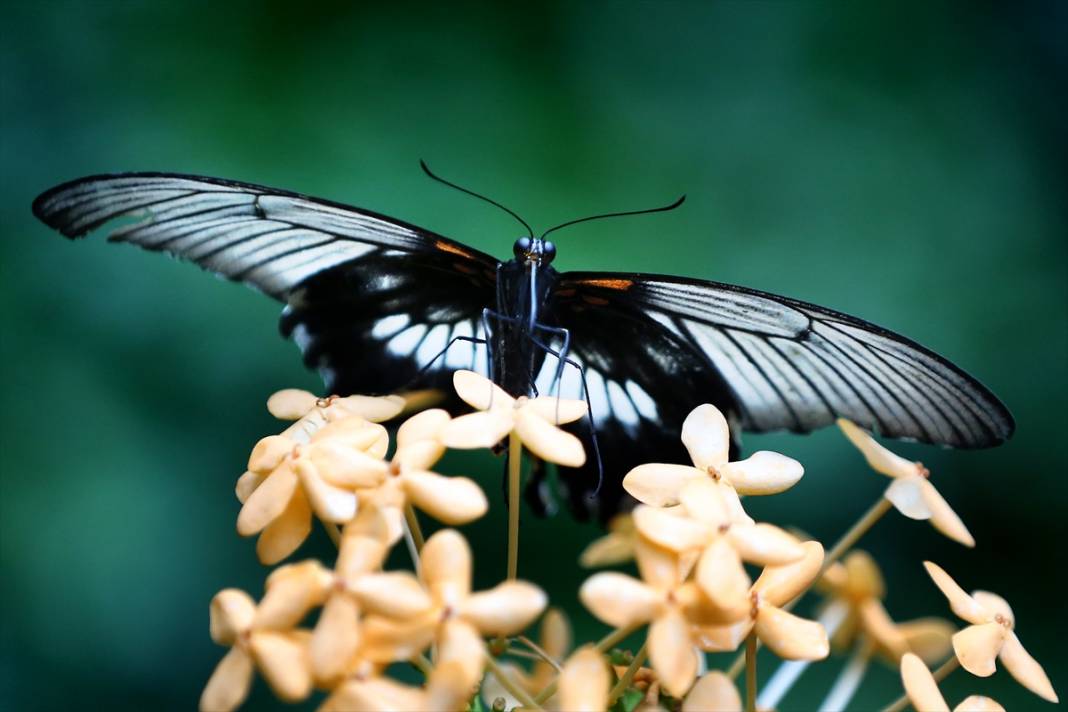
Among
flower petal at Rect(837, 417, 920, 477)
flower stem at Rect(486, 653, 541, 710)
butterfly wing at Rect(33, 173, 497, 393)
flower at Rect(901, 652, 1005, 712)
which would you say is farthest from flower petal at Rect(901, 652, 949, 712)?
butterfly wing at Rect(33, 173, 497, 393)

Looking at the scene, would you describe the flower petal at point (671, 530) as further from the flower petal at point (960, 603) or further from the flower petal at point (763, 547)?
the flower petal at point (960, 603)

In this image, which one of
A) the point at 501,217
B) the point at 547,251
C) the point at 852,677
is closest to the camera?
the point at 547,251

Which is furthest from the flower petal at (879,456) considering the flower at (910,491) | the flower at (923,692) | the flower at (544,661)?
the flower at (544,661)

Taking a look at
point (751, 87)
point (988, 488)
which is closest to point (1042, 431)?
point (988, 488)

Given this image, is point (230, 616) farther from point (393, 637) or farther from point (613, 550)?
point (613, 550)

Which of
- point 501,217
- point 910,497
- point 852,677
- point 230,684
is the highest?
point 501,217

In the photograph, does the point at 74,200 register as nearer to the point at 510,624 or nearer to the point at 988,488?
the point at 510,624

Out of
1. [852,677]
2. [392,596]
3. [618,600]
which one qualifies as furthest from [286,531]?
[852,677]
